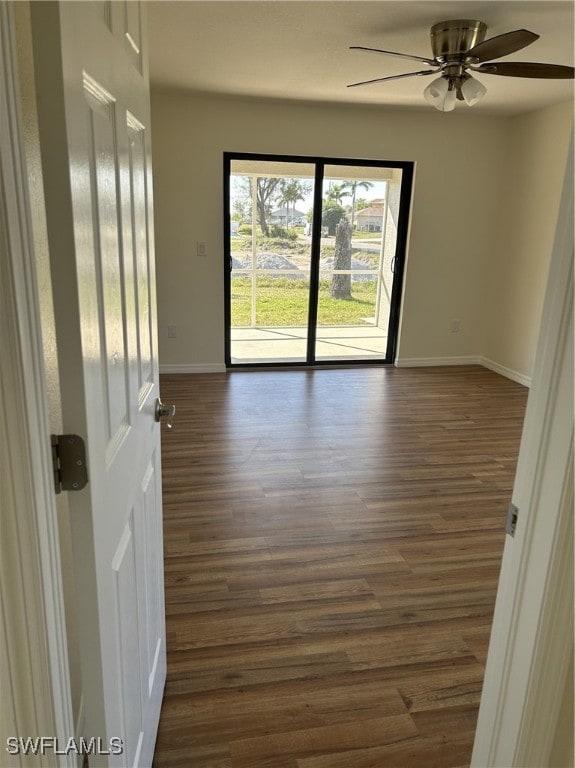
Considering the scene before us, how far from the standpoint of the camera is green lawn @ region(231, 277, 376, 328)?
18.4 feet

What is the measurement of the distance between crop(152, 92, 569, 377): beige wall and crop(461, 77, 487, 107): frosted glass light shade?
200cm

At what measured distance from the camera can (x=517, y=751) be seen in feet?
3.32

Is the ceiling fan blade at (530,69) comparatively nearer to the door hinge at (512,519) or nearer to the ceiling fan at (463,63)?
the ceiling fan at (463,63)

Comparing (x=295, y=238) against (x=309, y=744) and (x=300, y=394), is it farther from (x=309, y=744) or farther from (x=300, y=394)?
(x=309, y=744)

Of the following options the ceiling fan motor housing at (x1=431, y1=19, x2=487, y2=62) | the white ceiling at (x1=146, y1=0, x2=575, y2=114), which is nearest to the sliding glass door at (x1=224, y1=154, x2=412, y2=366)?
the white ceiling at (x1=146, y1=0, x2=575, y2=114)

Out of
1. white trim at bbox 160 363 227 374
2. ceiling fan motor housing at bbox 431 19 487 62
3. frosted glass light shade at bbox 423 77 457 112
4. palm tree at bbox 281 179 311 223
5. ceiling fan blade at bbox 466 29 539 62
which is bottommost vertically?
white trim at bbox 160 363 227 374

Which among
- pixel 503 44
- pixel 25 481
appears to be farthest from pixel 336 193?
pixel 25 481

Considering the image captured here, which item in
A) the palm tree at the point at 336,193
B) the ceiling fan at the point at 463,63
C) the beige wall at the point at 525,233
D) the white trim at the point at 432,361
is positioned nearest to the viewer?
the ceiling fan at the point at 463,63

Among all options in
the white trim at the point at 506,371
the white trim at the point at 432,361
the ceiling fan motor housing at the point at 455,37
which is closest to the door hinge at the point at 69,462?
the ceiling fan motor housing at the point at 455,37

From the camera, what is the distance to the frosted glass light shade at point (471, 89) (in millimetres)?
3086

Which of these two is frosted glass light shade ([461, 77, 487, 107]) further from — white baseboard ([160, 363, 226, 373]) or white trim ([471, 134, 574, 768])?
white baseboard ([160, 363, 226, 373])

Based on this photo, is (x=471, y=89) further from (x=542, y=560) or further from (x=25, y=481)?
(x=25, y=481)

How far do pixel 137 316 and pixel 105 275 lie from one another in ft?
0.94

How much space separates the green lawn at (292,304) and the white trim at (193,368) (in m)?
0.59
